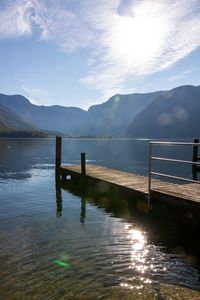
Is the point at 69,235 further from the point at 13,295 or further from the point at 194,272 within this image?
the point at 194,272

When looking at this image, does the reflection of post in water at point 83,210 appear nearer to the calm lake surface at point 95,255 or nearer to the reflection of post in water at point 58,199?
the calm lake surface at point 95,255

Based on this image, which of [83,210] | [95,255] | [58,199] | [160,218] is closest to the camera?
[95,255]

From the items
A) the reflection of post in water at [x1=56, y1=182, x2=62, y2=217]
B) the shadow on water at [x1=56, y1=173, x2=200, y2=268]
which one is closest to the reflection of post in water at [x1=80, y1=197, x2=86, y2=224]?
the shadow on water at [x1=56, y1=173, x2=200, y2=268]

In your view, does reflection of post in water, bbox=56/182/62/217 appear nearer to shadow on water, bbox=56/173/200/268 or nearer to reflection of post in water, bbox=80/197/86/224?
shadow on water, bbox=56/173/200/268

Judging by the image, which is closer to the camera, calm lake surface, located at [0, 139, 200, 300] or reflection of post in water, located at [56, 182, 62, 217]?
calm lake surface, located at [0, 139, 200, 300]

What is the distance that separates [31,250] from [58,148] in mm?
13606

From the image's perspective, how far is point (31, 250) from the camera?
273 inches

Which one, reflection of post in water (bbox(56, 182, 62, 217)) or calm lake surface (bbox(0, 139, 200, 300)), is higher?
calm lake surface (bbox(0, 139, 200, 300))

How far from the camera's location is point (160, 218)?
9.54m

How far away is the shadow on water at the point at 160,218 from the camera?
23.4 feet

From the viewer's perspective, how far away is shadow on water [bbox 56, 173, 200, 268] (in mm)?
7121

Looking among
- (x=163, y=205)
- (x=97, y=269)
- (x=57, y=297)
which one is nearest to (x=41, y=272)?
A: (x=57, y=297)

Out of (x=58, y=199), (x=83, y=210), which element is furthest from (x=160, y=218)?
(x=58, y=199)

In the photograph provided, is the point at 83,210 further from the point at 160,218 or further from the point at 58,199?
the point at 160,218
